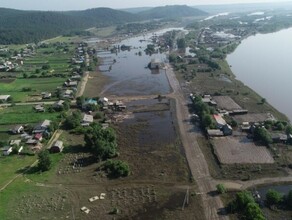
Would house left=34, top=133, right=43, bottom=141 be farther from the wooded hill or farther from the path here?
the wooded hill

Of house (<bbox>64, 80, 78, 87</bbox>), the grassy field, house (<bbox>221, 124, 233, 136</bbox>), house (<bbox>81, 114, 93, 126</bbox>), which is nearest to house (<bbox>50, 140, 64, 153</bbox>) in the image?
house (<bbox>81, 114, 93, 126</bbox>)

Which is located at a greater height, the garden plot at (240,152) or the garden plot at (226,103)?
the garden plot at (240,152)

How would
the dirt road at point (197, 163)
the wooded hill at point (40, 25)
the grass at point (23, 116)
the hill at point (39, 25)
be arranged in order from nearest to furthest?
the dirt road at point (197, 163)
the grass at point (23, 116)
the hill at point (39, 25)
the wooded hill at point (40, 25)

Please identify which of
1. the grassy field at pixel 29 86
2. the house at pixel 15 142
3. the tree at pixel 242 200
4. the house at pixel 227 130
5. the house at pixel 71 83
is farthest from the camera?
the house at pixel 71 83

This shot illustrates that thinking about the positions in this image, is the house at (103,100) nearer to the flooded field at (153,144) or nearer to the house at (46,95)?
the flooded field at (153,144)

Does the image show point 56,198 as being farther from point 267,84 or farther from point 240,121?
point 267,84

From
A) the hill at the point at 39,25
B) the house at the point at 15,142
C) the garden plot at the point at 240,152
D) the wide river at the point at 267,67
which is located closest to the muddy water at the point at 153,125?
the garden plot at the point at 240,152
